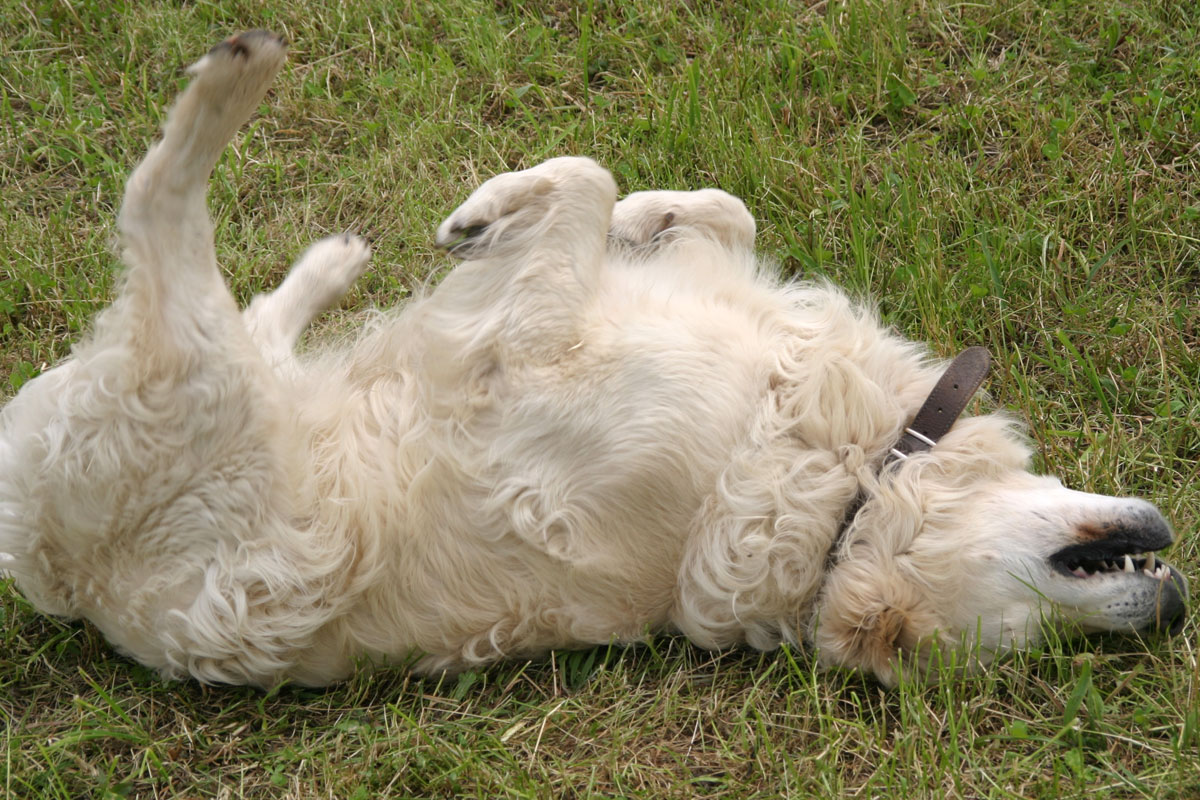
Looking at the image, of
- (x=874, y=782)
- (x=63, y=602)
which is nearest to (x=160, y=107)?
(x=63, y=602)

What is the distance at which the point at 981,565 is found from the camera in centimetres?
277

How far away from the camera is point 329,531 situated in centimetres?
285

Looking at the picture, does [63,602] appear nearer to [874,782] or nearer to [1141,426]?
[874,782]

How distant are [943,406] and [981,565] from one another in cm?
A: 47

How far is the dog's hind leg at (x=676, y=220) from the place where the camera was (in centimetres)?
355

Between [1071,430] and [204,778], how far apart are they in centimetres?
276

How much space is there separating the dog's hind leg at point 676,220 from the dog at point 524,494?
0.47m

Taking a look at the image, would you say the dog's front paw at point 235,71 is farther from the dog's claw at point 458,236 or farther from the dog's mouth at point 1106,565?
the dog's mouth at point 1106,565

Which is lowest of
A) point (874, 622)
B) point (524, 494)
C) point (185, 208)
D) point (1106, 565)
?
point (874, 622)

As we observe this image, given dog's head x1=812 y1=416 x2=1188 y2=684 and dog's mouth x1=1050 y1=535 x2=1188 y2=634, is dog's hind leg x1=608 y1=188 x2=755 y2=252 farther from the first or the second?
dog's mouth x1=1050 y1=535 x2=1188 y2=634

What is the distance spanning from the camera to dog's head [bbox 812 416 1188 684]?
107 inches

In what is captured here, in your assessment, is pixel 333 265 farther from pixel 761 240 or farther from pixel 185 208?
pixel 761 240

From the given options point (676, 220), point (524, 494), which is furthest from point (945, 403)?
point (524, 494)

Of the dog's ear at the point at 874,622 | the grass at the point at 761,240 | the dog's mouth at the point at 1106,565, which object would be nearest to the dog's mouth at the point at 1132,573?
the dog's mouth at the point at 1106,565
